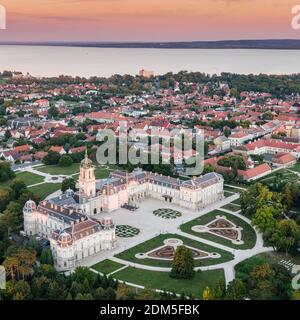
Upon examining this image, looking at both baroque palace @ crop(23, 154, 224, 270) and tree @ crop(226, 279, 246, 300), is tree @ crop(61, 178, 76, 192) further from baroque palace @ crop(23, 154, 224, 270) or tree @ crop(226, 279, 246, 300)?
tree @ crop(226, 279, 246, 300)

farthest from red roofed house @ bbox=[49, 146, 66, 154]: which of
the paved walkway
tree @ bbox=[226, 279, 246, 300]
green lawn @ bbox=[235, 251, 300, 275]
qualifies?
tree @ bbox=[226, 279, 246, 300]

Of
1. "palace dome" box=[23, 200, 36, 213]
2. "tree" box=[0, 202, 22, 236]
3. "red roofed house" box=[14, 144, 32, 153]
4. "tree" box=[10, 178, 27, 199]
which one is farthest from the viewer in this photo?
"red roofed house" box=[14, 144, 32, 153]

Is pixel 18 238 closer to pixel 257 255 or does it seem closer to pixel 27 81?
pixel 257 255

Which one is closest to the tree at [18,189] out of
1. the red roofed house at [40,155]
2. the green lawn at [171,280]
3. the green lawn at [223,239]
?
the red roofed house at [40,155]

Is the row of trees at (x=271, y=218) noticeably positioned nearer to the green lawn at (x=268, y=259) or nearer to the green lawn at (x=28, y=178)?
the green lawn at (x=268, y=259)

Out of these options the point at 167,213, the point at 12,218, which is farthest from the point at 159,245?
the point at 12,218

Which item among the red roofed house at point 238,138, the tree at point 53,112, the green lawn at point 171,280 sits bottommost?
the green lawn at point 171,280

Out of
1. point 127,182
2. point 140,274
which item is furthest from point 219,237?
point 127,182
